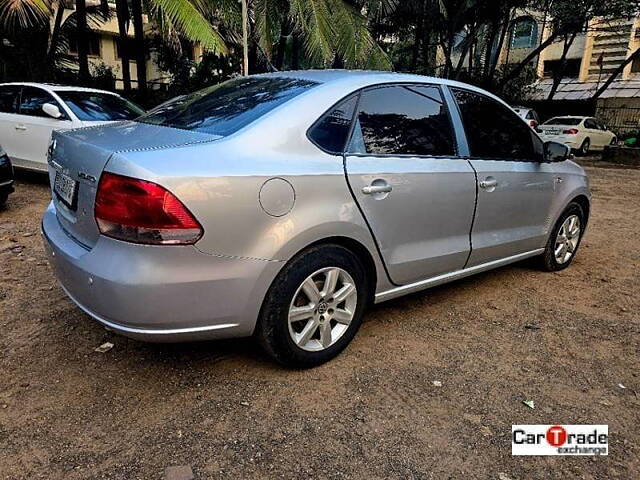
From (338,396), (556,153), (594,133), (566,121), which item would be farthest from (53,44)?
(594,133)

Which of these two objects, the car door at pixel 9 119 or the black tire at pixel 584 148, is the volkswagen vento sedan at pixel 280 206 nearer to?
the car door at pixel 9 119

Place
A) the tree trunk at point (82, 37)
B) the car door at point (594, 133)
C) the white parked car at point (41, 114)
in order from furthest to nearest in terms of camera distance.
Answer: the car door at point (594, 133)
the tree trunk at point (82, 37)
the white parked car at point (41, 114)

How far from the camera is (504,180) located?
11.7 feet

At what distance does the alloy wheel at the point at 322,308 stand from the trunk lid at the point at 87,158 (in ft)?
3.00

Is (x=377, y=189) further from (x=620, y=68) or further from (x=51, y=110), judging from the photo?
(x=620, y=68)

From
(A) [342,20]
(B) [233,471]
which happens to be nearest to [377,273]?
(B) [233,471]

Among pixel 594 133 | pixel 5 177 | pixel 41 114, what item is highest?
pixel 41 114

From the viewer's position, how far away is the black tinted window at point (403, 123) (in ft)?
9.29

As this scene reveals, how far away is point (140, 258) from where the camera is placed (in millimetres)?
2125

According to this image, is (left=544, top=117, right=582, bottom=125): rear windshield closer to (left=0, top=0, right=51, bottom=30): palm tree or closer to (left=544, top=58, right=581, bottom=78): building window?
(left=544, top=58, right=581, bottom=78): building window

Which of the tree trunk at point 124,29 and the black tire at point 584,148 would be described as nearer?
the tree trunk at point 124,29

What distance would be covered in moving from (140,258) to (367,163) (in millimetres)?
1303

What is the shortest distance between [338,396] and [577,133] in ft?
62.1

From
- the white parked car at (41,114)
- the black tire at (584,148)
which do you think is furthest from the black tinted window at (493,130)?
the black tire at (584,148)
